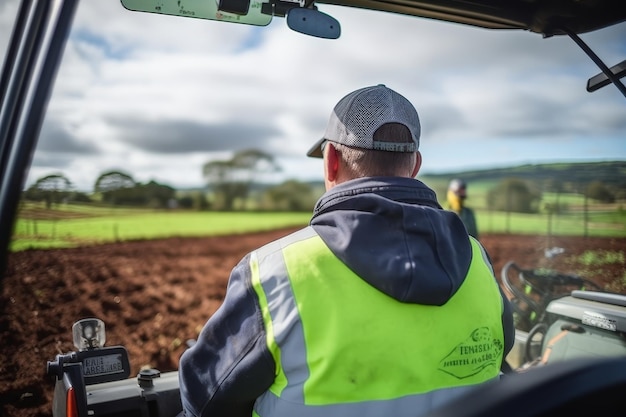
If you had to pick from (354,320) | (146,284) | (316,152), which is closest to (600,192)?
(316,152)

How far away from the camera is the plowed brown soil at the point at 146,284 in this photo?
3842 millimetres

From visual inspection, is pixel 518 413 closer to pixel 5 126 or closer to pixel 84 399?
pixel 5 126

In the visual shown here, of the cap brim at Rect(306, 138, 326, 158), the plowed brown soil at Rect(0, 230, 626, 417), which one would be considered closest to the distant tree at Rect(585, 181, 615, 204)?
the plowed brown soil at Rect(0, 230, 626, 417)

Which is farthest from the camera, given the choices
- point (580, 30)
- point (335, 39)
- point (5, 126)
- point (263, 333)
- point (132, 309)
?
point (132, 309)

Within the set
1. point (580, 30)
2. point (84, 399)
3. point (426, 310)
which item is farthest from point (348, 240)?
point (580, 30)

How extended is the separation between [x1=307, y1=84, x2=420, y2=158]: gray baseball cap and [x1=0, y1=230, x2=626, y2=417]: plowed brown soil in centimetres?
193

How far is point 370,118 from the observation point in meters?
1.57

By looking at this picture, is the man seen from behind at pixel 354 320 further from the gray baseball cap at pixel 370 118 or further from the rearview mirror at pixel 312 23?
the rearview mirror at pixel 312 23

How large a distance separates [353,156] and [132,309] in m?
13.8

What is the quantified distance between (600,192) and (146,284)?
12.8m

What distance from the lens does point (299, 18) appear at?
1925 millimetres

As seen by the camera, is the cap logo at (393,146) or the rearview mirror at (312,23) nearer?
the cap logo at (393,146)

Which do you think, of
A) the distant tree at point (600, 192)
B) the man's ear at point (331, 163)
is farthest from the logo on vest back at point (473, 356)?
the distant tree at point (600, 192)

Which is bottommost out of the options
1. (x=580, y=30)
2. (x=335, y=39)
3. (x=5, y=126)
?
(x=5, y=126)
